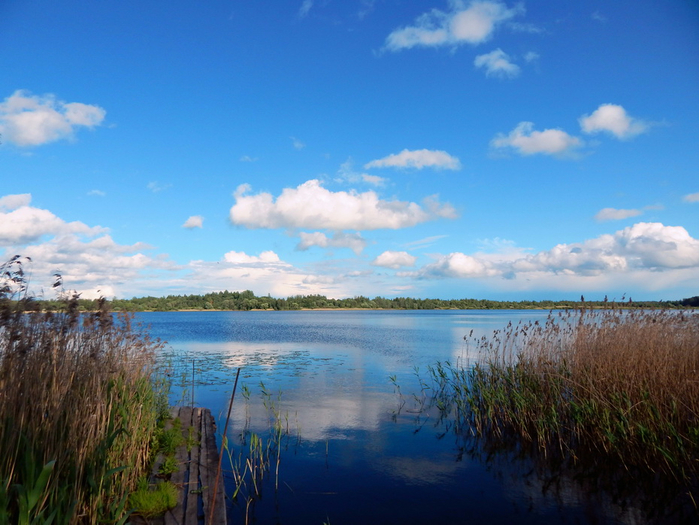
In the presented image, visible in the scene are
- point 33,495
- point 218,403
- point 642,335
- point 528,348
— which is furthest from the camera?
point 218,403

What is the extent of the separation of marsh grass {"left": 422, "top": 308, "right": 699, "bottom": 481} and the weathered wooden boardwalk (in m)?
6.86

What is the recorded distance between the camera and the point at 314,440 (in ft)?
36.3

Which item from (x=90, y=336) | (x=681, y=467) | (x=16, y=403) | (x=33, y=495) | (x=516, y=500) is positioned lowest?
(x=516, y=500)

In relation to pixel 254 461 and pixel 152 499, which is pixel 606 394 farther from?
pixel 152 499

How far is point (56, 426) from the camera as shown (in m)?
4.88

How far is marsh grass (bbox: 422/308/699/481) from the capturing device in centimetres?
807

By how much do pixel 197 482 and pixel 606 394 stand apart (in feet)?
27.9

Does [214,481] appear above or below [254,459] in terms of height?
above

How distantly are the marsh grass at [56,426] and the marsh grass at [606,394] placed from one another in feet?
28.4

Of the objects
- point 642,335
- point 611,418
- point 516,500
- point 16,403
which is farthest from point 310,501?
point 642,335

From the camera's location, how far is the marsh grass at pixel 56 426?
14.3 ft

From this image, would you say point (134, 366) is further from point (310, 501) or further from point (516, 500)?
point (516, 500)

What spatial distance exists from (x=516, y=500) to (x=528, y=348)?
5620 millimetres

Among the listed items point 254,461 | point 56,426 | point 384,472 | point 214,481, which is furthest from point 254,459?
point 56,426
